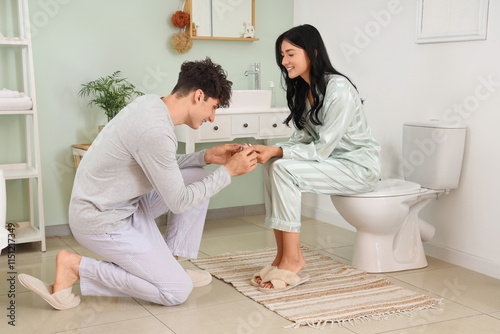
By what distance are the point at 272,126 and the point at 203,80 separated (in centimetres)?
152

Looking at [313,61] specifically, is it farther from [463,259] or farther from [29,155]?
[29,155]

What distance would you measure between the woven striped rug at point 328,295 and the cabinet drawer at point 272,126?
92 centimetres

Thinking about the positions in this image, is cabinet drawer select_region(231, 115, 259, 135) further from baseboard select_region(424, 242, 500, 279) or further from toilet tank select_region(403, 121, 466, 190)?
baseboard select_region(424, 242, 500, 279)

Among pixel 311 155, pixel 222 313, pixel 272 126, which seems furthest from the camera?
pixel 272 126

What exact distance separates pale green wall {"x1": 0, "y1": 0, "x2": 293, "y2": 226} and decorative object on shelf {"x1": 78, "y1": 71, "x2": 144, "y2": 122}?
0.16 ft

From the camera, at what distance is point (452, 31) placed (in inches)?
116

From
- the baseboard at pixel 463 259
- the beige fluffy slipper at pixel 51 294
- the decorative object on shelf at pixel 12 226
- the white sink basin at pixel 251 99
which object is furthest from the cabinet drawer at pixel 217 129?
the beige fluffy slipper at pixel 51 294

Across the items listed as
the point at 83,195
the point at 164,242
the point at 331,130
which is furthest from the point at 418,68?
the point at 83,195

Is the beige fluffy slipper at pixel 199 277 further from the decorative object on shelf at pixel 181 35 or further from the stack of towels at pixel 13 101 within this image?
the decorative object on shelf at pixel 181 35

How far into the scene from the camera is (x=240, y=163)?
2.41 m

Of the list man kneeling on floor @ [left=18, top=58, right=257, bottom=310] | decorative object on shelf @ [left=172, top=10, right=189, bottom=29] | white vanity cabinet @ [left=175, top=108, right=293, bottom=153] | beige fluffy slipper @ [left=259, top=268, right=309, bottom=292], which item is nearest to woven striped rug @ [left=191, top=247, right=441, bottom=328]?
beige fluffy slipper @ [left=259, top=268, right=309, bottom=292]

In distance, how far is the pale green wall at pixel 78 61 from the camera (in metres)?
3.42

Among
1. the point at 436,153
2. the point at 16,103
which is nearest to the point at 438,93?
Result: the point at 436,153

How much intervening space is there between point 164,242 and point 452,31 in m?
1.68
